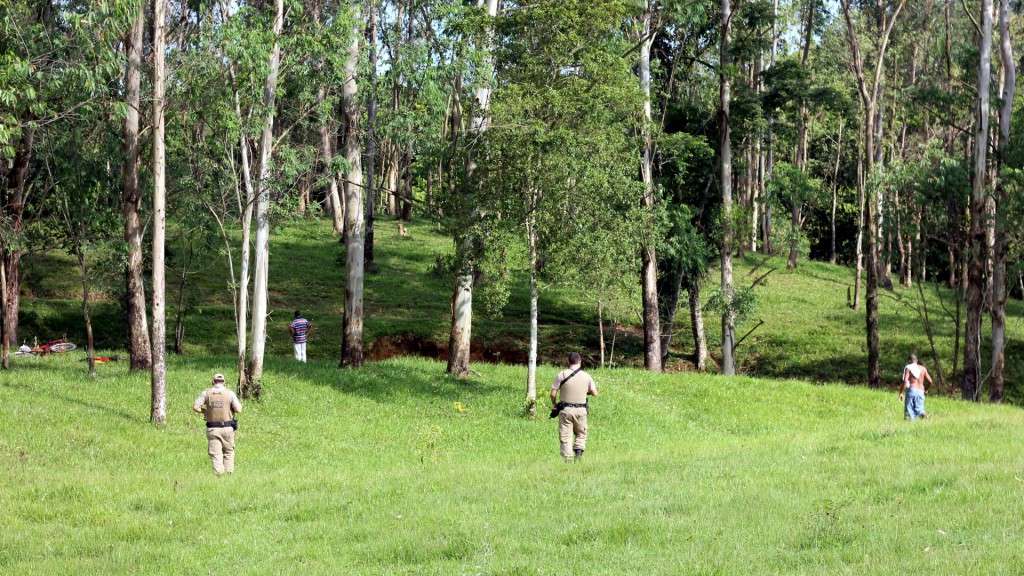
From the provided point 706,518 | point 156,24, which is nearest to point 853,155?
point 156,24

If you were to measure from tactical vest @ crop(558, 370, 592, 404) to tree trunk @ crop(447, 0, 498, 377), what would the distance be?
34.2ft

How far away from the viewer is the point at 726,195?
41.5m

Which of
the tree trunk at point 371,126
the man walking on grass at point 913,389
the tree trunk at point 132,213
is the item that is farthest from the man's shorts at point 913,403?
the tree trunk at point 132,213

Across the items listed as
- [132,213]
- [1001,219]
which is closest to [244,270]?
[132,213]

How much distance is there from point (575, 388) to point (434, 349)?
27.7 m

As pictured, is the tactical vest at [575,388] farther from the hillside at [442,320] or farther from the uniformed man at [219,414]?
the hillside at [442,320]

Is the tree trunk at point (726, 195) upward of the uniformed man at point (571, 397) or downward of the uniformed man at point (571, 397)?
upward

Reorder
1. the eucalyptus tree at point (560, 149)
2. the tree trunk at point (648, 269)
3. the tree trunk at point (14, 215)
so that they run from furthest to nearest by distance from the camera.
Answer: the tree trunk at point (648, 269)
the tree trunk at point (14, 215)
the eucalyptus tree at point (560, 149)

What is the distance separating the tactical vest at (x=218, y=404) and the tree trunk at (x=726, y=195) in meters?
24.2

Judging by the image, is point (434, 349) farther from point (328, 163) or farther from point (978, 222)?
point (978, 222)

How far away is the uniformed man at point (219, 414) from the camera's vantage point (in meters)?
19.4

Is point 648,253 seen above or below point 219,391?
above

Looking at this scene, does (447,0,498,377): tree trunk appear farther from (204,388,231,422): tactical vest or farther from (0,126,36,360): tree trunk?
(0,126,36,360): tree trunk

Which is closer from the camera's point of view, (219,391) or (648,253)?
(219,391)
